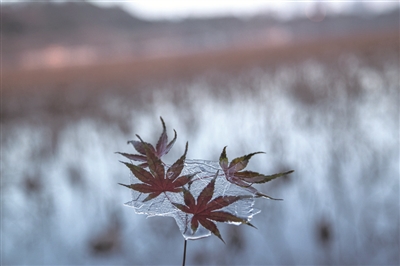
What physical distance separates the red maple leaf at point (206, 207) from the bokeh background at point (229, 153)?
1367 millimetres

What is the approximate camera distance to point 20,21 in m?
5.36

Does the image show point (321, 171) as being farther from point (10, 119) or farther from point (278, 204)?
point (10, 119)

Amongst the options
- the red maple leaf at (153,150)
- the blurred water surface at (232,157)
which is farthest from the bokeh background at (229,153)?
the red maple leaf at (153,150)

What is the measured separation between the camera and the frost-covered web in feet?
1.30

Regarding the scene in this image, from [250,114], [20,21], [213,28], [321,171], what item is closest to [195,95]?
[250,114]

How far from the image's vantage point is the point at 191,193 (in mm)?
406

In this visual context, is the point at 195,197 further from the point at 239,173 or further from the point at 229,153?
the point at 229,153

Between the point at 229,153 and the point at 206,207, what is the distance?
1596mm

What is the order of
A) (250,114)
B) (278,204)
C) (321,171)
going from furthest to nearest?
(250,114) → (321,171) → (278,204)

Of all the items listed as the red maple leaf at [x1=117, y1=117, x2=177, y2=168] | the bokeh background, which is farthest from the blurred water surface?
the red maple leaf at [x1=117, y1=117, x2=177, y2=168]

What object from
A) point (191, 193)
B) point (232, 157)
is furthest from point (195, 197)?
point (232, 157)

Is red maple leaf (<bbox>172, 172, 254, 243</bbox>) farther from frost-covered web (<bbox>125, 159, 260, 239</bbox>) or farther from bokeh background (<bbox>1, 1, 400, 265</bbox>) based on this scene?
bokeh background (<bbox>1, 1, 400, 265</bbox>)

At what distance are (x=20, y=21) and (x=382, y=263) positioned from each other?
5.18 m

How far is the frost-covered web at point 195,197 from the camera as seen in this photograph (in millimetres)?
395
